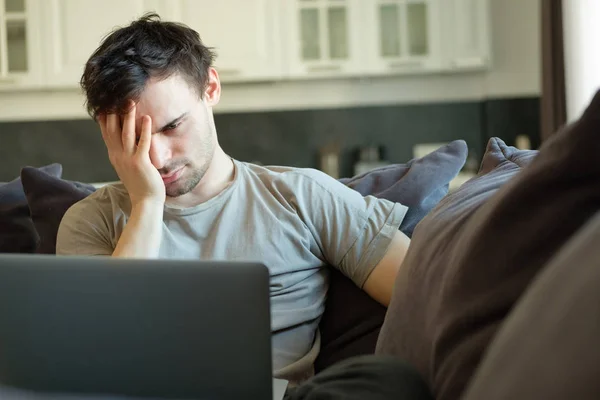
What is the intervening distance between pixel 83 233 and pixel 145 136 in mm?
237

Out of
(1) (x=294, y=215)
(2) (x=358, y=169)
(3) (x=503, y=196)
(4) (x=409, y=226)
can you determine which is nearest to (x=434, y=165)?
(4) (x=409, y=226)

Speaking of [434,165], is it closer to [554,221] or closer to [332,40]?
[554,221]

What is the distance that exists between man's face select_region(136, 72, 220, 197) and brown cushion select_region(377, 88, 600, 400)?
834 mm

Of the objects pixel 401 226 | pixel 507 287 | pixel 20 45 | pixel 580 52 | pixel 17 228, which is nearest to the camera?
pixel 507 287

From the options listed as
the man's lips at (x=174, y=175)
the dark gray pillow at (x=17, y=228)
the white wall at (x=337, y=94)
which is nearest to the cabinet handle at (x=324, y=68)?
the white wall at (x=337, y=94)

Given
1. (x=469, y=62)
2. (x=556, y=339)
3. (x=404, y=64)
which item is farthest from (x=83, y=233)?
(x=469, y=62)

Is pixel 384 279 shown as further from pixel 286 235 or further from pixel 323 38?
pixel 323 38

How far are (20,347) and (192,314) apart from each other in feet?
0.74

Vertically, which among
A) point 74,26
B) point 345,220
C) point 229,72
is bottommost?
point 345,220

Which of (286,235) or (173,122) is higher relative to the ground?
(173,122)

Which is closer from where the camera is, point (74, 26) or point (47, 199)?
point (47, 199)

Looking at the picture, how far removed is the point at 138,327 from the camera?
33.1 inches

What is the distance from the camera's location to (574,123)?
72cm

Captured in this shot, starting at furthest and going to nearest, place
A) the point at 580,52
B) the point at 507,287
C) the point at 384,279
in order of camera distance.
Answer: the point at 580,52
the point at 384,279
the point at 507,287
